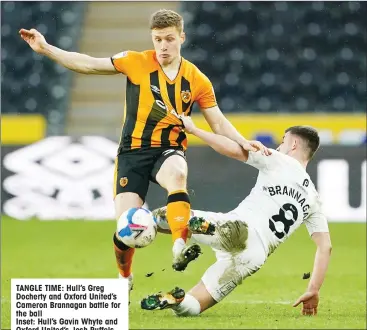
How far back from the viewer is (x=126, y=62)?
6.61 metres

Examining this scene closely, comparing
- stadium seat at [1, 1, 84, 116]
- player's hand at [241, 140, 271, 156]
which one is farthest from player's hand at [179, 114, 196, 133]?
stadium seat at [1, 1, 84, 116]

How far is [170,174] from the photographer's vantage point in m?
6.44

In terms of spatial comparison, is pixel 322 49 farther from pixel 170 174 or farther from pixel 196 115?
pixel 170 174

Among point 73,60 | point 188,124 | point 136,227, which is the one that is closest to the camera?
point 136,227

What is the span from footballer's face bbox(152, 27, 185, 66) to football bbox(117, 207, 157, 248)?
1045 millimetres

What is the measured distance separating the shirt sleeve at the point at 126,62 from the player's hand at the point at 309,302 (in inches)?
71.7

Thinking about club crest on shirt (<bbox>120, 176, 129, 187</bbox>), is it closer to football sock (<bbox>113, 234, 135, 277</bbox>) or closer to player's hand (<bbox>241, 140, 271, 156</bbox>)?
football sock (<bbox>113, 234, 135, 277</bbox>)

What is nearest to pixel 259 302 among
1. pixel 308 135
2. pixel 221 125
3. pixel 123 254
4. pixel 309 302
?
pixel 309 302

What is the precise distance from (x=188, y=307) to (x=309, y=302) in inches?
29.8

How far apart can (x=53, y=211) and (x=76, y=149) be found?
898 millimetres

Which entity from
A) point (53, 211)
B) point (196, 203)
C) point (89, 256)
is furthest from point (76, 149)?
point (89, 256)

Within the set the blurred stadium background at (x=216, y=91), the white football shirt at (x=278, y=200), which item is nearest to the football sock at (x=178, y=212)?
the white football shirt at (x=278, y=200)

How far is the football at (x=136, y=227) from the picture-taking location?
616 centimetres

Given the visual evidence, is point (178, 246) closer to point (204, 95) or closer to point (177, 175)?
point (177, 175)
